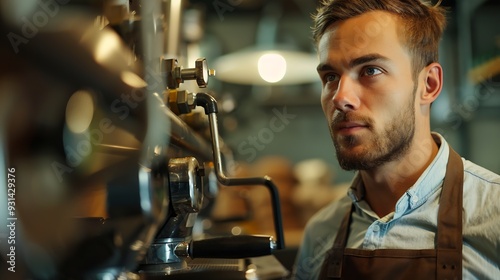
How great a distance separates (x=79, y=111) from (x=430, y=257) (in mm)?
693

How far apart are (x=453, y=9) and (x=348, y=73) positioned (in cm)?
229

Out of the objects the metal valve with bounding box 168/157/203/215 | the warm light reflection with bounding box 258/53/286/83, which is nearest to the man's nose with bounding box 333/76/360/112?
the metal valve with bounding box 168/157/203/215

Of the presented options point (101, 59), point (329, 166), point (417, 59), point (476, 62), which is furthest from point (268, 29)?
point (101, 59)

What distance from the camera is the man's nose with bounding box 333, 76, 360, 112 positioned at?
3.24 ft

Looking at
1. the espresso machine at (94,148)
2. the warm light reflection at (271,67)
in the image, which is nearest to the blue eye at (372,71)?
the espresso machine at (94,148)

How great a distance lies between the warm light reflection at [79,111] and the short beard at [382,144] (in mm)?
587

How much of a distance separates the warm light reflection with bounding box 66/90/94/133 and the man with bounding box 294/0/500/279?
0.57 meters

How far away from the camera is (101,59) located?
55 centimetres

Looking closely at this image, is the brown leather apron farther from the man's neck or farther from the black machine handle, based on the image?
the black machine handle

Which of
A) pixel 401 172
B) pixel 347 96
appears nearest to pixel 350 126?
pixel 347 96

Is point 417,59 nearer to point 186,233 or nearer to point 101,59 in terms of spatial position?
point 186,233

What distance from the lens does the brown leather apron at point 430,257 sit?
0.93 metres

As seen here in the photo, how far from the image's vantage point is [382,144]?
102cm

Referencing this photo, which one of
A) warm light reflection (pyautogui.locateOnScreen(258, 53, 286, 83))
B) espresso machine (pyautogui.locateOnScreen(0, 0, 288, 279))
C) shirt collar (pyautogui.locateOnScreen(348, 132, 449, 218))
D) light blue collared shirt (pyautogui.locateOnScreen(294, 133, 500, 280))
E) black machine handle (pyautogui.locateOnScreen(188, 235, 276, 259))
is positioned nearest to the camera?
espresso machine (pyautogui.locateOnScreen(0, 0, 288, 279))
